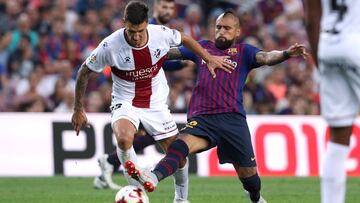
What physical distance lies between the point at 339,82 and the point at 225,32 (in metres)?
3.63

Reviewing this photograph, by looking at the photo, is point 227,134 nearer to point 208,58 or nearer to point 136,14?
point 208,58

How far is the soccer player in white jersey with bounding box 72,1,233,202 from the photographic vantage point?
895 cm

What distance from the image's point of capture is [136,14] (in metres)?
8.66

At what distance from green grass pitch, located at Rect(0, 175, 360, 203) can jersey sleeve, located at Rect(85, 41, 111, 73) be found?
1999 mm

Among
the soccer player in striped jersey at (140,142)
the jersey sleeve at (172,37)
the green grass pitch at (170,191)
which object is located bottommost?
the green grass pitch at (170,191)

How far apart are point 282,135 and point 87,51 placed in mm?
4736

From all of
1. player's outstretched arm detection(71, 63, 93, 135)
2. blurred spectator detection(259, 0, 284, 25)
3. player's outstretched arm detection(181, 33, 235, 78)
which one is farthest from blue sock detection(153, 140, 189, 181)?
blurred spectator detection(259, 0, 284, 25)

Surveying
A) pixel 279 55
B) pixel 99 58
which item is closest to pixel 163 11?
pixel 279 55

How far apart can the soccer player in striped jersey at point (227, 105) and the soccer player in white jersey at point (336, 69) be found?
2700mm

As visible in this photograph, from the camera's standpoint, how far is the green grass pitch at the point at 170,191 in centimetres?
1079

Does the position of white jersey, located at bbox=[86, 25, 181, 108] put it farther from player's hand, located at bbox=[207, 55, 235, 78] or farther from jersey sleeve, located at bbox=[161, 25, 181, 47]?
player's hand, located at bbox=[207, 55, 235, 78]

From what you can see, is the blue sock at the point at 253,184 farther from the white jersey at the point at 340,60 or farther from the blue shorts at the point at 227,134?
the white jersey at the point at 340,60

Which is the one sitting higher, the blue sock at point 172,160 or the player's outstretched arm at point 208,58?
the player's outstretched arm at point 208,58

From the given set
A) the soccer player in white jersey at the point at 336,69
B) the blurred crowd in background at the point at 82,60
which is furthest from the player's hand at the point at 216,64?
the blurred crowd in background at the point at 82,60
